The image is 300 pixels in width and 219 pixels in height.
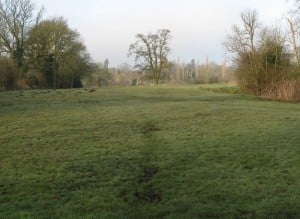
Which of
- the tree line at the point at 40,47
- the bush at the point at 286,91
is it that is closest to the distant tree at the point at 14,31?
the tree line at the point at 40,47

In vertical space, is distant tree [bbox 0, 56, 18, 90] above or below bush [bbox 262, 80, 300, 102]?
above

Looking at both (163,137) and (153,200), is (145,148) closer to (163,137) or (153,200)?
(163,137)

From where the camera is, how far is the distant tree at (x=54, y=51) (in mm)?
68500

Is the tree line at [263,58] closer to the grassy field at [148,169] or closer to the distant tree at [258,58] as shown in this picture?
the distant tree at [258,58]

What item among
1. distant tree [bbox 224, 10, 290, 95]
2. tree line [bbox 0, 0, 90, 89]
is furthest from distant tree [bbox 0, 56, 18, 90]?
distant tree [bbox 224, 10, 290, 95]

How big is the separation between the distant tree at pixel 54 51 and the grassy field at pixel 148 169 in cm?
5026

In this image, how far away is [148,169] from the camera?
11703 mm

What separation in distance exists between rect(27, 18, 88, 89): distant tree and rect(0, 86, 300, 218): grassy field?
165ft

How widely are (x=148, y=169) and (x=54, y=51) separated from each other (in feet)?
199

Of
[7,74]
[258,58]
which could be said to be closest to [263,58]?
[258,58]

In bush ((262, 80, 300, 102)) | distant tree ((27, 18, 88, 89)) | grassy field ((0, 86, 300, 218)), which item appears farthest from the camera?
distant tree ((27, 18, 88, 89))

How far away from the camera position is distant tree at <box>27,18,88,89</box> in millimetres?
68500

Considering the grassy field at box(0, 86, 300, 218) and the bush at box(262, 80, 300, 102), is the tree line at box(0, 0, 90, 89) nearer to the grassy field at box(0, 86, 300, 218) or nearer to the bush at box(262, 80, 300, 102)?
the bush at box(262, 80, 300, 102)

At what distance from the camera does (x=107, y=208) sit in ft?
29.2
